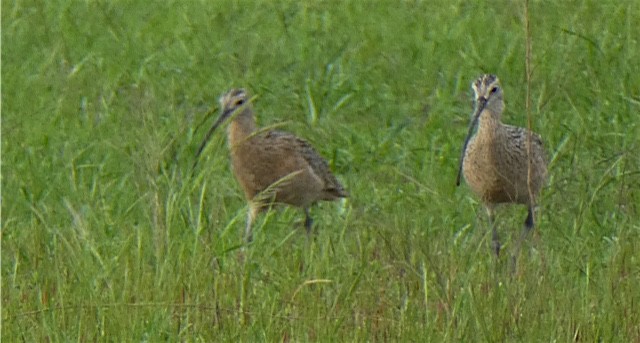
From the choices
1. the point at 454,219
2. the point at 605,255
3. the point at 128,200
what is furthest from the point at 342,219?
the point at 605,255

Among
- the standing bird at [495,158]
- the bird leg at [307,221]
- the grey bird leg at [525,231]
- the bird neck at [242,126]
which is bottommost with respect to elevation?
the grey bird leg at [525,231]

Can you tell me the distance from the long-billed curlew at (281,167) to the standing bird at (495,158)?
79cm

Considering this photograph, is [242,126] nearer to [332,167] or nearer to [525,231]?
[332,167]

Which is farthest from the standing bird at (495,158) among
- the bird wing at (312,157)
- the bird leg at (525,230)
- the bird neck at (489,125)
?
the bird wing at (312,157)

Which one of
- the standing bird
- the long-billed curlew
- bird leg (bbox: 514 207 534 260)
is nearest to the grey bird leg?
bird leg (bbox: 514 207 534 260)

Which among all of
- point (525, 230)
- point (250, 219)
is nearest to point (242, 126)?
point (250, 219)

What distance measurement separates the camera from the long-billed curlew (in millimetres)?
9250

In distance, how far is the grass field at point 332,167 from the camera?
6.37 m

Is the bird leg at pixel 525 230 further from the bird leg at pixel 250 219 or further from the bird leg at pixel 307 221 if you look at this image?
the bird leg at pixel 250 219

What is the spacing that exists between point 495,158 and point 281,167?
1.23m

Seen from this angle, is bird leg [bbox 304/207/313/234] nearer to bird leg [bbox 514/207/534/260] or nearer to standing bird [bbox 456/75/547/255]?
standing bird [bbox 456/75/547/255]

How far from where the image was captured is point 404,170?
9.63m

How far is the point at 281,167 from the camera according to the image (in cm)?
942

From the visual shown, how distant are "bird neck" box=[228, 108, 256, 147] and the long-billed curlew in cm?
17
